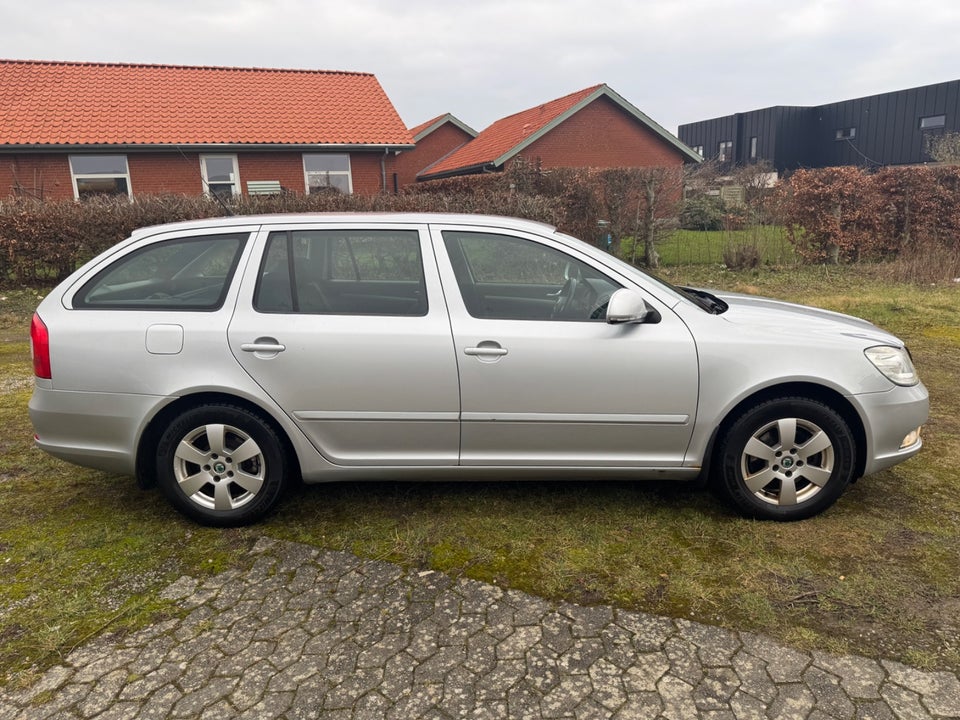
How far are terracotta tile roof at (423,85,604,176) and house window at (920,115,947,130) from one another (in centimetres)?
1819

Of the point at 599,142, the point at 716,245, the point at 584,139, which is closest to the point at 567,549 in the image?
the point at 716,245

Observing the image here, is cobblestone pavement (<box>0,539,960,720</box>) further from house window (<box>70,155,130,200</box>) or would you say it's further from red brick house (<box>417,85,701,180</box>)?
red brick house (<box>417,85,701,180</box>)

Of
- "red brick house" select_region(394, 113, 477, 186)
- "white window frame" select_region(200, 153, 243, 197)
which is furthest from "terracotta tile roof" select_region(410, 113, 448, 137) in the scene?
"white window frame" select_region(200, 153, 243, 197)

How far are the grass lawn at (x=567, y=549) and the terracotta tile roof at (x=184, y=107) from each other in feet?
55.1

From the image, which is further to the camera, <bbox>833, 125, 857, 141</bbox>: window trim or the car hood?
<bbox>833, 125, 857, 141</bbox>: window trim

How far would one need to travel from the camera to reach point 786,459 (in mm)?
3420

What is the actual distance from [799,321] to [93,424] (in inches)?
146

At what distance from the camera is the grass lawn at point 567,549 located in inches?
108

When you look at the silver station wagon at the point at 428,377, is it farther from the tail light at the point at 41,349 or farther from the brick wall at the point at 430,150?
the brick wall at the point at 430,150

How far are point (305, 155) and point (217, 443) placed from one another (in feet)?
59.8

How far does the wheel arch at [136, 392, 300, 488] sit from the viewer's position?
11.2 ft

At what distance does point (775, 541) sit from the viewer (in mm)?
3312

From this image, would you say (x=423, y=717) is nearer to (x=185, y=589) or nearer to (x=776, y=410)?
(x=185, y=589)

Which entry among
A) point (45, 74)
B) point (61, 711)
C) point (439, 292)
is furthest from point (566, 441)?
point (45, 74)
